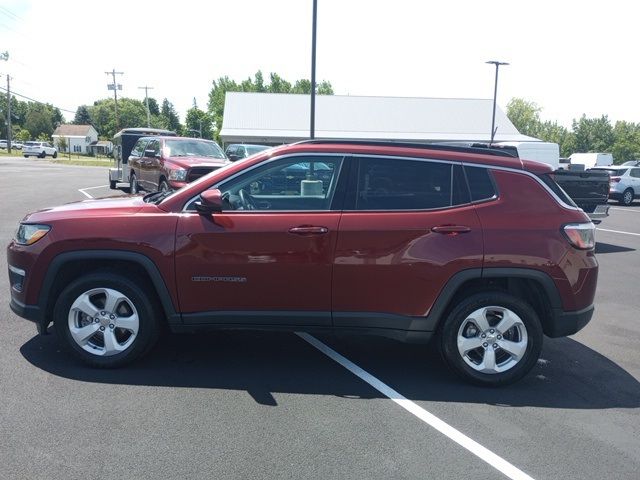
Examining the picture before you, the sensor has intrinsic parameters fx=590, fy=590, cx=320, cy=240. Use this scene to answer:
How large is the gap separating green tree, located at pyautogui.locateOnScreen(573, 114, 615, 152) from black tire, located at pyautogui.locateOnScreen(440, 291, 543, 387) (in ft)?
256

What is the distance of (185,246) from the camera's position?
4.64 metres

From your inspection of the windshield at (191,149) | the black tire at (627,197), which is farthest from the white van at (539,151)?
the windshield at (191,149)

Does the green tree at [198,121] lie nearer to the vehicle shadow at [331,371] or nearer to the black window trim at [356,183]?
the vehicle shadow at [331,371]

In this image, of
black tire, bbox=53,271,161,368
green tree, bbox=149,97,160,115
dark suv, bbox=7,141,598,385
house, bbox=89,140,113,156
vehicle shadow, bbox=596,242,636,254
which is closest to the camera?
dark suv, bbox=7,141,598,385

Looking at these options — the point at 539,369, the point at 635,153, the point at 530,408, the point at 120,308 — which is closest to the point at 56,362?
the point at 120,308

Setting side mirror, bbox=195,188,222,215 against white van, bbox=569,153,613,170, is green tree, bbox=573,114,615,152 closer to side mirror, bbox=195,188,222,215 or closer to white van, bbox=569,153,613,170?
white van, bbox=569,153,613,170

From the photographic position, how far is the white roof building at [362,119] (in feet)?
159

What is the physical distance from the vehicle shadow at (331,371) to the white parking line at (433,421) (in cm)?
7

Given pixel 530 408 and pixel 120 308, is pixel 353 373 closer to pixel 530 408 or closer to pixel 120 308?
pixel 530 408

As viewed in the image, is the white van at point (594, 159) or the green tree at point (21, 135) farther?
the green tree at point (21, 135)

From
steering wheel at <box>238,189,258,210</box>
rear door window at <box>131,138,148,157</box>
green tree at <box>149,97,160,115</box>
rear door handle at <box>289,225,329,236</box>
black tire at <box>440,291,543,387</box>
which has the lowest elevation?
black tire at <box>440,291,543,387</box>

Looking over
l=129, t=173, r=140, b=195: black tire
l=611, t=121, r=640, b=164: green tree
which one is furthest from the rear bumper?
l=611, t=121, r=640, b=164: green tree

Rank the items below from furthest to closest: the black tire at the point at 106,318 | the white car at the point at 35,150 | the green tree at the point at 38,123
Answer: the green tree at the point at 38,123
the white car at the point at 35,150
the black tire at the point at 106,318

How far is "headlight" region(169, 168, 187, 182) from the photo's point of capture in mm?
12609
